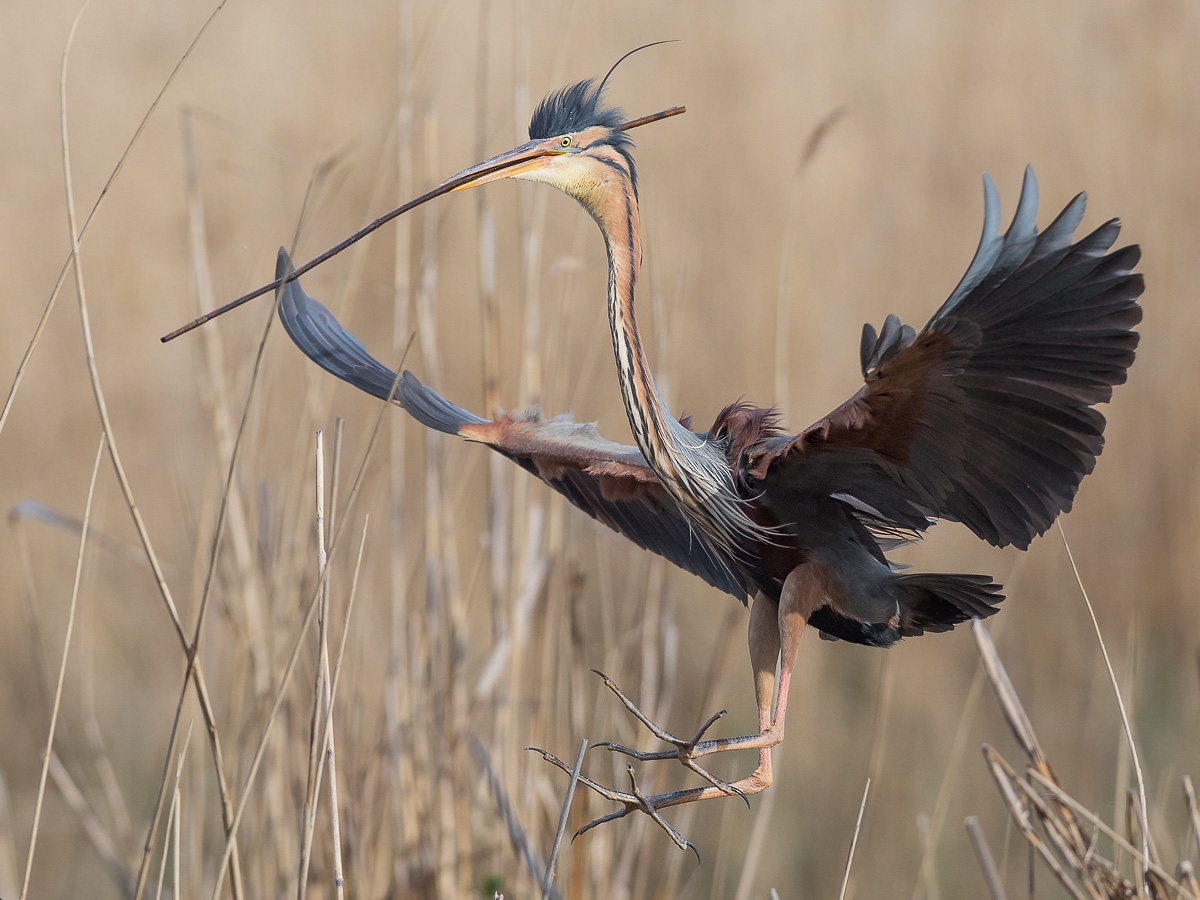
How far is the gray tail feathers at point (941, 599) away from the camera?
3.97 ft

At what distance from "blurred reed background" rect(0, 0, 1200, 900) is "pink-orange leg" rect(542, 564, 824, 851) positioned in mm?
773

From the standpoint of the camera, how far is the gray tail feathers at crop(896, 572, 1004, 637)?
1.21 metres

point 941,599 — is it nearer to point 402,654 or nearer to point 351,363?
point 351,363

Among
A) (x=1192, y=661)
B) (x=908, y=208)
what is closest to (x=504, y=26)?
(x=908, y=208)

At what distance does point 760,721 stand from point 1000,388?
0.43 metres

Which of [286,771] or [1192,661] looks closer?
[286,771]

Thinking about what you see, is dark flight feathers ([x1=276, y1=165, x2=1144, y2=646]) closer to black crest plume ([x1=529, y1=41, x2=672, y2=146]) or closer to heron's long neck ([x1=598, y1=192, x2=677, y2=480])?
black crest plume ([x1=529, y1=41, x2=672, y2=146])

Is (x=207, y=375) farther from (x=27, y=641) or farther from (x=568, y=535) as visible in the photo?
A: (x=27, y=641)

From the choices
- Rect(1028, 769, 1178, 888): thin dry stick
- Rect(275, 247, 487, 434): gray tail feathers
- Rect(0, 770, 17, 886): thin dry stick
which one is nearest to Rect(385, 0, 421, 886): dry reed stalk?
Rect(275, 247, 487, 434): gray tail feathers

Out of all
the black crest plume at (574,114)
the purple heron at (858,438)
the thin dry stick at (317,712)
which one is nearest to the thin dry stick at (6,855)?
the thin dry stick at (317,712)

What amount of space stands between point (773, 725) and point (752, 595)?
0.29m

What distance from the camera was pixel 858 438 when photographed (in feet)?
3.82

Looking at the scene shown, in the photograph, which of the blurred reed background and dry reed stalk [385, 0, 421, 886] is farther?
the blurred reed background

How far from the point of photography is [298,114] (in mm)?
4094
